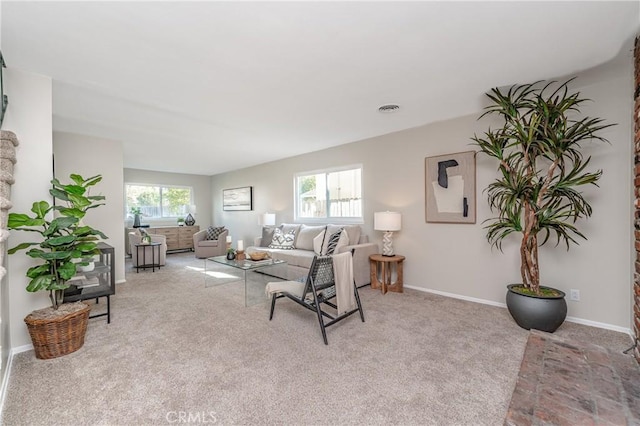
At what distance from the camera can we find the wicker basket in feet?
6.81

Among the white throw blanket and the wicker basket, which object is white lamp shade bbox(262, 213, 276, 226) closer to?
the white throw blanket

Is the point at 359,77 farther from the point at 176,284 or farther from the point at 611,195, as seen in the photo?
the point at 176,284

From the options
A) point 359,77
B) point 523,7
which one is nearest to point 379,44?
point 359,77

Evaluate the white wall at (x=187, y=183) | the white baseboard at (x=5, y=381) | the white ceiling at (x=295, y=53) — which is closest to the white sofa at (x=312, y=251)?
the white ceiling at (x=295, y=53)

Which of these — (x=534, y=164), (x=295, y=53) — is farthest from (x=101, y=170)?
(x=534, y=164)

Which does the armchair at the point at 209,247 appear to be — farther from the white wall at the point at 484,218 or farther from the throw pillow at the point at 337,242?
the throw pillow at the point at 337,242

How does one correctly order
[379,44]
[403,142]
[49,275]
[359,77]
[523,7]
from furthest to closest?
[403,142] < [359,77] < [49,275] < [379,44] < [523,7]

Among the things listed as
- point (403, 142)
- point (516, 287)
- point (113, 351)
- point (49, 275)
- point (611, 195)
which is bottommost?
point (113, 351)

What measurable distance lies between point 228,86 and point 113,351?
8.19 feet

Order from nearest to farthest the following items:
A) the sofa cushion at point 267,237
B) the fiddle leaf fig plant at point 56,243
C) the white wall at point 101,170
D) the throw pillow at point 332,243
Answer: the fiddle leaf fig plant at point 56,243 → the white wall at point 101,170 → the throw pillow at point 332,243 → the sofa cushion at point 267,237

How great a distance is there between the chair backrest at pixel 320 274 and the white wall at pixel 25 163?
2.27 metres

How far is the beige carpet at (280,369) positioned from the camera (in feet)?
5.16

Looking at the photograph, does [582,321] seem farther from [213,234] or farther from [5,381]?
[213,234]

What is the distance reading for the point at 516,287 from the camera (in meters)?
2.75
